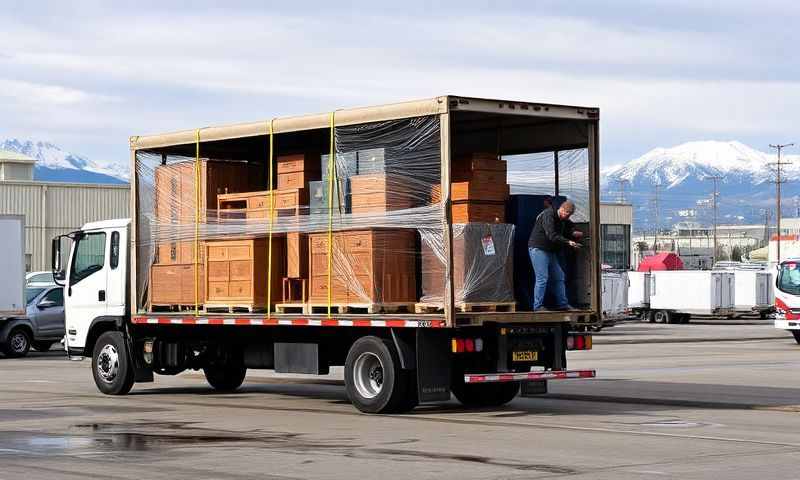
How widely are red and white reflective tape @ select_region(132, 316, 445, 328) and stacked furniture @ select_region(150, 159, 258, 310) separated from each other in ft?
0.83

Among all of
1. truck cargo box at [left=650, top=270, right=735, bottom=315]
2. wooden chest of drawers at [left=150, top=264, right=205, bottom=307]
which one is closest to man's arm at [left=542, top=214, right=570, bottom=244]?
wooden chest of drawers at [left=150, top=264, right=205, bottom=307]

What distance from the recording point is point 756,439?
49.1 feet

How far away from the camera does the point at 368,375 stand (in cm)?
1784

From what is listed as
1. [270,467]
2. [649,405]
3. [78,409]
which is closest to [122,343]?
[78,409]

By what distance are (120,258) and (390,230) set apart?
596 centimetres

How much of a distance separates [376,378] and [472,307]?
62.6 inches

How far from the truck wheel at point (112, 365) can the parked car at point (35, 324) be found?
44.7ft

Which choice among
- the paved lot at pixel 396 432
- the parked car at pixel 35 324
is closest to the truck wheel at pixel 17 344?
the parked car at pixel 35 324

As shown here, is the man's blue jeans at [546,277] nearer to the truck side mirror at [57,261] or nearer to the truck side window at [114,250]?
the truck side window at [114,250]

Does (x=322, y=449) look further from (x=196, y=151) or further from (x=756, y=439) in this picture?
(x=196, y=151)

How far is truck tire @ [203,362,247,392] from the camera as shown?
22500mm

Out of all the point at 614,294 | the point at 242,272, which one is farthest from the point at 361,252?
the point at 614,294

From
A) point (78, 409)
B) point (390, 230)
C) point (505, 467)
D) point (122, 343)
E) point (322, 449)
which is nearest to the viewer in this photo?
point (505, 467)

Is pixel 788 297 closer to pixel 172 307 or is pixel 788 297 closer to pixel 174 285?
pixel 172 307
